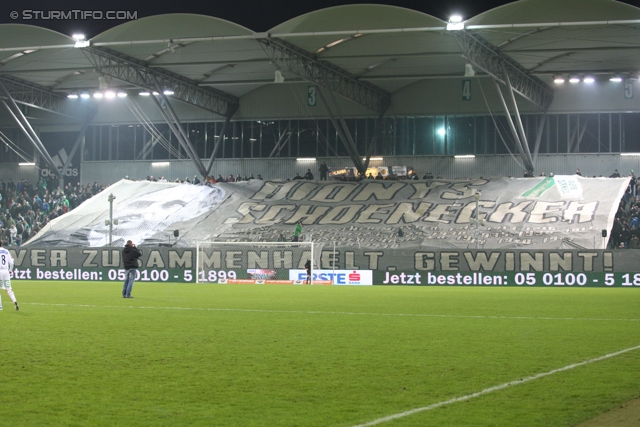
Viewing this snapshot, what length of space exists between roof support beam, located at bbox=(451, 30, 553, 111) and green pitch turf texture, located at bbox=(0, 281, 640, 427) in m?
26.4

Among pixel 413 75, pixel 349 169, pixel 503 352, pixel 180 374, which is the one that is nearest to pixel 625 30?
pixel 413 75

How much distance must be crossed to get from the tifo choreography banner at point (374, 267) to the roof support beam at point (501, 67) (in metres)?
11.6

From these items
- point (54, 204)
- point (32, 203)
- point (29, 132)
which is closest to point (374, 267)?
point (54, 204)

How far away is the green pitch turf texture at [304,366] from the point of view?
7570mm

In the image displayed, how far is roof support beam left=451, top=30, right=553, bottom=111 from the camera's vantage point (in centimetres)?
4359

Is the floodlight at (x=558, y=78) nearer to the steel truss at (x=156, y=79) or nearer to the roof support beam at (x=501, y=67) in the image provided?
the roof support beam at (x=501, y=67)

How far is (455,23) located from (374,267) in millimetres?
12958

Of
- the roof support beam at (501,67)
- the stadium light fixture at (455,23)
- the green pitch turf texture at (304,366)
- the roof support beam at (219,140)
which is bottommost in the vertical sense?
the green pitch turf texture at (304,366)

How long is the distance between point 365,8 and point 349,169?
1993 centimetres

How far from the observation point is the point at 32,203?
59219mm

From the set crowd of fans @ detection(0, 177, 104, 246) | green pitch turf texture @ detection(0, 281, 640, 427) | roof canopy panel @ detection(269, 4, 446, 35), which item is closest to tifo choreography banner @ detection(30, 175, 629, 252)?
crowd of fans @ detection(0, 177, 104, 246)

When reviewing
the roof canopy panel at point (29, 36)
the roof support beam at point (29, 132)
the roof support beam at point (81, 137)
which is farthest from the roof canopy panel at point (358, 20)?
the roof support beam at point (81, 137)

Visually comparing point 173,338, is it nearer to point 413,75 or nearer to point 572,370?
point 572,370

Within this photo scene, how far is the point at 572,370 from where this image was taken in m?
10.2
